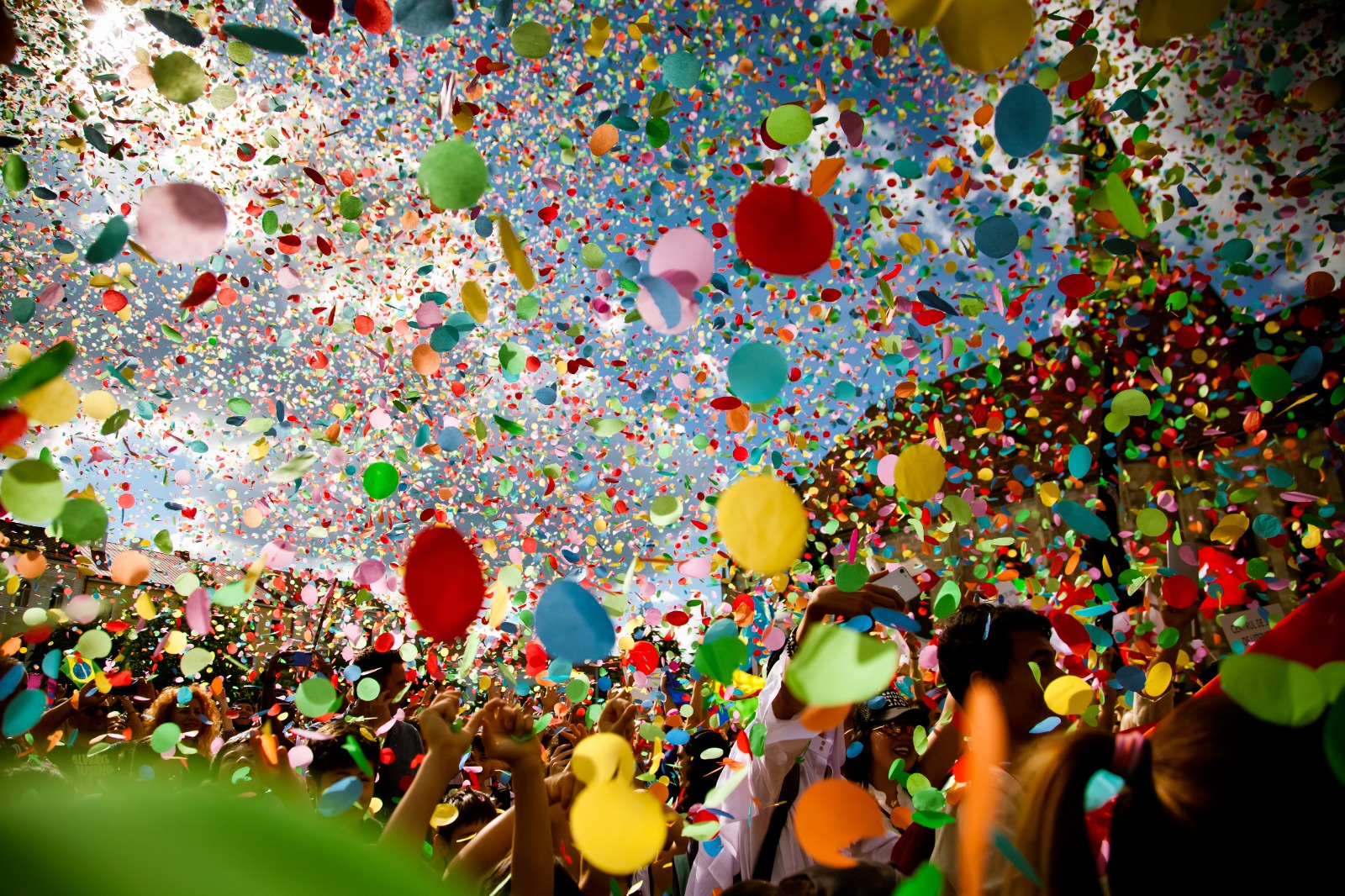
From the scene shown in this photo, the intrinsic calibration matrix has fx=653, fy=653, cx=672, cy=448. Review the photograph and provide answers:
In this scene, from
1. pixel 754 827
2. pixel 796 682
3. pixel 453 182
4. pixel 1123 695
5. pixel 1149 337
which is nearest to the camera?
pixel 796 682

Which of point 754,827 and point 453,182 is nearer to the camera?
point 453,182

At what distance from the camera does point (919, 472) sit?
1.76 m

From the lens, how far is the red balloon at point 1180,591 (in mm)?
2539

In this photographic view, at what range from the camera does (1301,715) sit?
30.8 inches

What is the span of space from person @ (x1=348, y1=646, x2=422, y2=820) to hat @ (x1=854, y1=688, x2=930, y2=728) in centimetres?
206

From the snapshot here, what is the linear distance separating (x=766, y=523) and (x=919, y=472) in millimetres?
603

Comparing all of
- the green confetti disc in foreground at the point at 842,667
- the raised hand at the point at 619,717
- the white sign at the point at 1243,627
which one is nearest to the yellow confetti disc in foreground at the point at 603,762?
the green confetti disc in foreground at the point at 842,667

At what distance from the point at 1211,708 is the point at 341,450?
3036 mm

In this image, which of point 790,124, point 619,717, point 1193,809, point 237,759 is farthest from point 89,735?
point 1193,809

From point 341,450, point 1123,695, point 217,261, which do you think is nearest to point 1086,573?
point 1123,695

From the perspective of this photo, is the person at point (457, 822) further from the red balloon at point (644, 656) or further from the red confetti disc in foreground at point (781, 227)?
the red confetti disc in foreground at point (781, 227)

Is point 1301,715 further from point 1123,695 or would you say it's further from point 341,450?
point 341,450

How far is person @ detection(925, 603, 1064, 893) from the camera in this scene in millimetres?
1879

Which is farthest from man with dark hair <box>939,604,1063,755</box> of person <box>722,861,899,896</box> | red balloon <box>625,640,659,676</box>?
red balloon <box>625,640,659,676</box>
